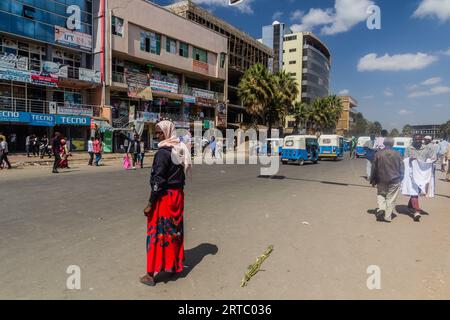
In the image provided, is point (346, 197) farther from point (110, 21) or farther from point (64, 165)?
point (110, 21)

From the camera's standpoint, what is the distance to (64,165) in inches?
643

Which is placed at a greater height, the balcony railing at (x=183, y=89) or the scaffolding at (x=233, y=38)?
the scaffolding at (x=233, y=38)

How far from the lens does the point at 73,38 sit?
27.1 m

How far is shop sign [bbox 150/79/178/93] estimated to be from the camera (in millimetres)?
32678

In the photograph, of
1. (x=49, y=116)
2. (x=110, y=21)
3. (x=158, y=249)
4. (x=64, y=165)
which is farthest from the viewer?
(x=110, y=21)

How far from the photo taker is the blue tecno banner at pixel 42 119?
23.3 m

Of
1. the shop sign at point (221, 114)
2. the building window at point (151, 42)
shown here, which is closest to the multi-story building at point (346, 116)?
the shop sign at point (221, 114)

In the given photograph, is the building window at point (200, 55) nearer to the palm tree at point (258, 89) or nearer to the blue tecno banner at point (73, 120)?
the palm tree at point (258, 89)

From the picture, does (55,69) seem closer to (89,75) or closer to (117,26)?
(89,75)

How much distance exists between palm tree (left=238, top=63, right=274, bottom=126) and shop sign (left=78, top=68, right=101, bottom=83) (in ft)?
52.3

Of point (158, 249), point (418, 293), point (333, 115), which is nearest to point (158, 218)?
point (158, 249)

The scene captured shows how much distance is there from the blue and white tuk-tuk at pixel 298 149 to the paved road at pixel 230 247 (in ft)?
40.0

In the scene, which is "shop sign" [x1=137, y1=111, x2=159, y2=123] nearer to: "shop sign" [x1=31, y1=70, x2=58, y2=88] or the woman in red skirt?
"shop sign" [x1=31, y1=70, x2=58, y2=88]
